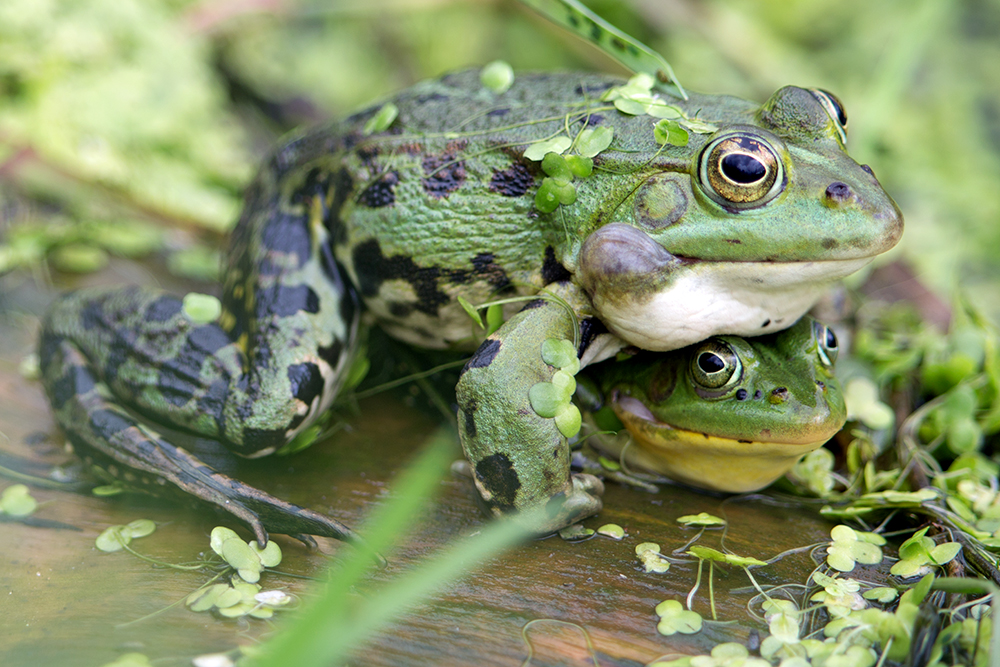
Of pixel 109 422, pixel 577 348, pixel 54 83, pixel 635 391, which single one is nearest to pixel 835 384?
pixel 635 391

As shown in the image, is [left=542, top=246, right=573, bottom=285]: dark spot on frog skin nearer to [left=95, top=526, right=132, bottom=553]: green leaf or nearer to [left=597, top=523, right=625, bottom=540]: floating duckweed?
[left=597, top=523, right=625, bottom=540]: floating duckweed

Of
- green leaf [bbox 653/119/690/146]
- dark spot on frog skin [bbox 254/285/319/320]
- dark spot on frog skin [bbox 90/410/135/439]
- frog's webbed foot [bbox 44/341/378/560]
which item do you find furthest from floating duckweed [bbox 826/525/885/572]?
dark spot on frog skin [bbox 90/410/135/439]

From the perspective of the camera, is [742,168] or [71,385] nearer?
[742,168]

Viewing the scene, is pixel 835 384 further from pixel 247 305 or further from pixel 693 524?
pixel 247 305

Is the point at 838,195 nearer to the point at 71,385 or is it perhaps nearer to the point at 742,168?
the point at 742,168

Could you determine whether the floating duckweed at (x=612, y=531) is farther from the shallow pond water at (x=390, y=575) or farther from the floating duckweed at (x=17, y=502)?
the floating duckweed at (x=17, y=502)

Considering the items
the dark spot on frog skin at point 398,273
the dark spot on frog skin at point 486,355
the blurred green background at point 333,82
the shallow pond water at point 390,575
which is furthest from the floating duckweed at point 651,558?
the blurred green background at point 333,82

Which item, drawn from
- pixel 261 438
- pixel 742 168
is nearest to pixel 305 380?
pixel 261 438
